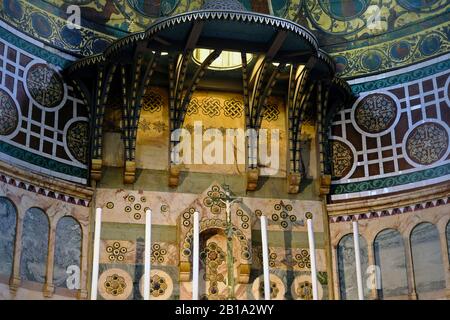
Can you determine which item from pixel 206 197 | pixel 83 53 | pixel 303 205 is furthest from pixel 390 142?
pixel 83 53

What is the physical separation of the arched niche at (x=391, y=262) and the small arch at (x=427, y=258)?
165 millimetres

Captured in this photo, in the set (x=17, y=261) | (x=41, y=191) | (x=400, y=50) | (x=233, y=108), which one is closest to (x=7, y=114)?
(x=41, y=191)

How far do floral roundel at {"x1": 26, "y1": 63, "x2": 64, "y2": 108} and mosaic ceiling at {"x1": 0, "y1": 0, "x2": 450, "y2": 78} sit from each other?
43 cm

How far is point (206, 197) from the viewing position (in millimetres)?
11812

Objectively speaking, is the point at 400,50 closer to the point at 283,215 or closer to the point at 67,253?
the point at 283,215

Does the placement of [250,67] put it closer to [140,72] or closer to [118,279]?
[140,72]

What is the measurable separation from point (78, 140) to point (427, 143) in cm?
474

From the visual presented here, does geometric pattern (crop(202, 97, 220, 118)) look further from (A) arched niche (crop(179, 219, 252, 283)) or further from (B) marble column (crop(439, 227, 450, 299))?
→ (B) marble column (crop(439, 227, 450, 299))

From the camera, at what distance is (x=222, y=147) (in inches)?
486

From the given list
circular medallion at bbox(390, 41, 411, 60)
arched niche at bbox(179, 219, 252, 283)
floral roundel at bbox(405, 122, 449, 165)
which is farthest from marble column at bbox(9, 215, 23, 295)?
circular medallion at bbox(390, 41, 411, 60)

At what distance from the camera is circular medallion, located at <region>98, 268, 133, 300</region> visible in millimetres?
11156

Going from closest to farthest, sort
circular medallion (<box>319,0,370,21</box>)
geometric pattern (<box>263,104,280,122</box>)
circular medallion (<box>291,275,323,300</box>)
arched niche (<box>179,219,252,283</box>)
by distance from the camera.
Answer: arched niche (<box>179,219,252,283</box>) → circular medallion (<box>291,275,323,300</box>) → geometric pattern (<box>263,104,280,122</box>) → circular medallion (<box>319,0,370,21</box>)

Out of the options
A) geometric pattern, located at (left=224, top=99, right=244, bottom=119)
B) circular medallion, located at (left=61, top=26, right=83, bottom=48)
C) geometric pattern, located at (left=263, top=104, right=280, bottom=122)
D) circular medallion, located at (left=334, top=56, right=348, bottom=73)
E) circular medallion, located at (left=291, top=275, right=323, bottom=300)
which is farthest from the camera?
circular medallion, located at (left=334, top=56, right=348, bottom=73)

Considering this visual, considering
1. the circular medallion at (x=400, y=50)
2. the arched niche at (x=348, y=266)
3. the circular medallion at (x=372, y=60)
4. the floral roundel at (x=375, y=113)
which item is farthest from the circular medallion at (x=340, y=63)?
the arched niche at (x=348, y=266)
